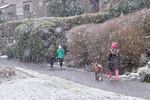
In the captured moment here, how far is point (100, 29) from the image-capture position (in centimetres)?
2352

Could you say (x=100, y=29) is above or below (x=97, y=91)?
above

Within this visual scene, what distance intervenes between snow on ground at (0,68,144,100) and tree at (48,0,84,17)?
64.8 ft

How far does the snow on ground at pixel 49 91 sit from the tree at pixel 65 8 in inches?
778

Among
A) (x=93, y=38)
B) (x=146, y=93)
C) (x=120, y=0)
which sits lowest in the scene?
(x=146, y=93)

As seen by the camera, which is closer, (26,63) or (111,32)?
(111,32)

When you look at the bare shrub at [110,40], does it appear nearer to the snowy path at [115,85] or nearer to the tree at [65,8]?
the snowy path at [115,85]

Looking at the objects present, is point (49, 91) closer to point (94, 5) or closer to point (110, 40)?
point (110, 40)

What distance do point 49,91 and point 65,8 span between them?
22.4 m

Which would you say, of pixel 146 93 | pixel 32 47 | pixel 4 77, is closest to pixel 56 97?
pixel 146 93

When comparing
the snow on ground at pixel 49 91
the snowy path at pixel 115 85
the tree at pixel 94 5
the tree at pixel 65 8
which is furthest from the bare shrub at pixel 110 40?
the tree at pixel 94 5

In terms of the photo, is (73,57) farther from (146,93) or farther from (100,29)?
(146,93)

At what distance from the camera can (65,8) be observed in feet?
125

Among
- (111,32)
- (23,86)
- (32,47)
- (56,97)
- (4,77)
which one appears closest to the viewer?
(56,97)

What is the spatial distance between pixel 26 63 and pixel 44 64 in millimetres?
2193
